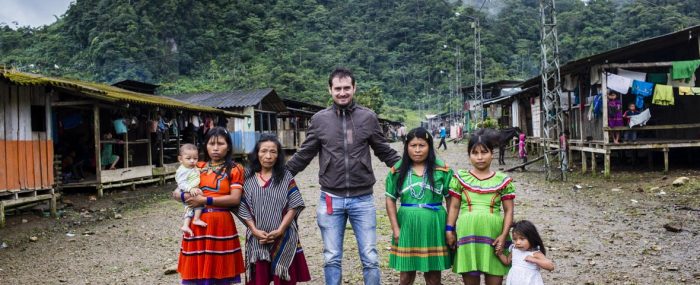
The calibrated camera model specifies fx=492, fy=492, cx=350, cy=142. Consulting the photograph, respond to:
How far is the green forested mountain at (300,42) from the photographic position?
47.5 m

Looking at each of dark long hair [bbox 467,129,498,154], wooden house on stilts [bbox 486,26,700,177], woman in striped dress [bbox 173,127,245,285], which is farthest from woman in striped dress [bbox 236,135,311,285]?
wooden house on stilts [bbox 486,26,700,177]

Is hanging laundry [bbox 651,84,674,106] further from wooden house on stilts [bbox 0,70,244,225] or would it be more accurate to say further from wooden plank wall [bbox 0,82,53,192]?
wooden plank wall [bbox 0,82,53,192]

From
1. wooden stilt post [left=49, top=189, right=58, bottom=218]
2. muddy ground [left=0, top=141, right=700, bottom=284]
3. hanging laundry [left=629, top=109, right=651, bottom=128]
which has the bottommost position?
muddy ground [left=0, top=141, right=700, bottom=284]

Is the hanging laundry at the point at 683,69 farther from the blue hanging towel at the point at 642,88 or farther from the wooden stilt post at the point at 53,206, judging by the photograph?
the wooden stilt post at the point at 53,206

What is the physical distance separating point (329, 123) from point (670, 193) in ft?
29.6

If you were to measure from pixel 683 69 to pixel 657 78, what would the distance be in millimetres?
755

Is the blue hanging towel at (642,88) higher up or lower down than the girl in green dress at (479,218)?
higher up

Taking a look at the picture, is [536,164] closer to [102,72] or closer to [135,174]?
[135,174]

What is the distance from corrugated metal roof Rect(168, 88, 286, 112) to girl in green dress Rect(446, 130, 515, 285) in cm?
2183

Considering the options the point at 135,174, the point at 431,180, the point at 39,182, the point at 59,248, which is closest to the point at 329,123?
the point at 431,180

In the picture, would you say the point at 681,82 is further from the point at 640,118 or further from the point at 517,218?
the point at 517,218

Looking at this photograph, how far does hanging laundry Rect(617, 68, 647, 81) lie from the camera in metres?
12.6

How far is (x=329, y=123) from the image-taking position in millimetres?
3801

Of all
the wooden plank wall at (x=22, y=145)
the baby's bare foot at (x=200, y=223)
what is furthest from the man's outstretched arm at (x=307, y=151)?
the wooden plank wall at (x=22, y=145)
